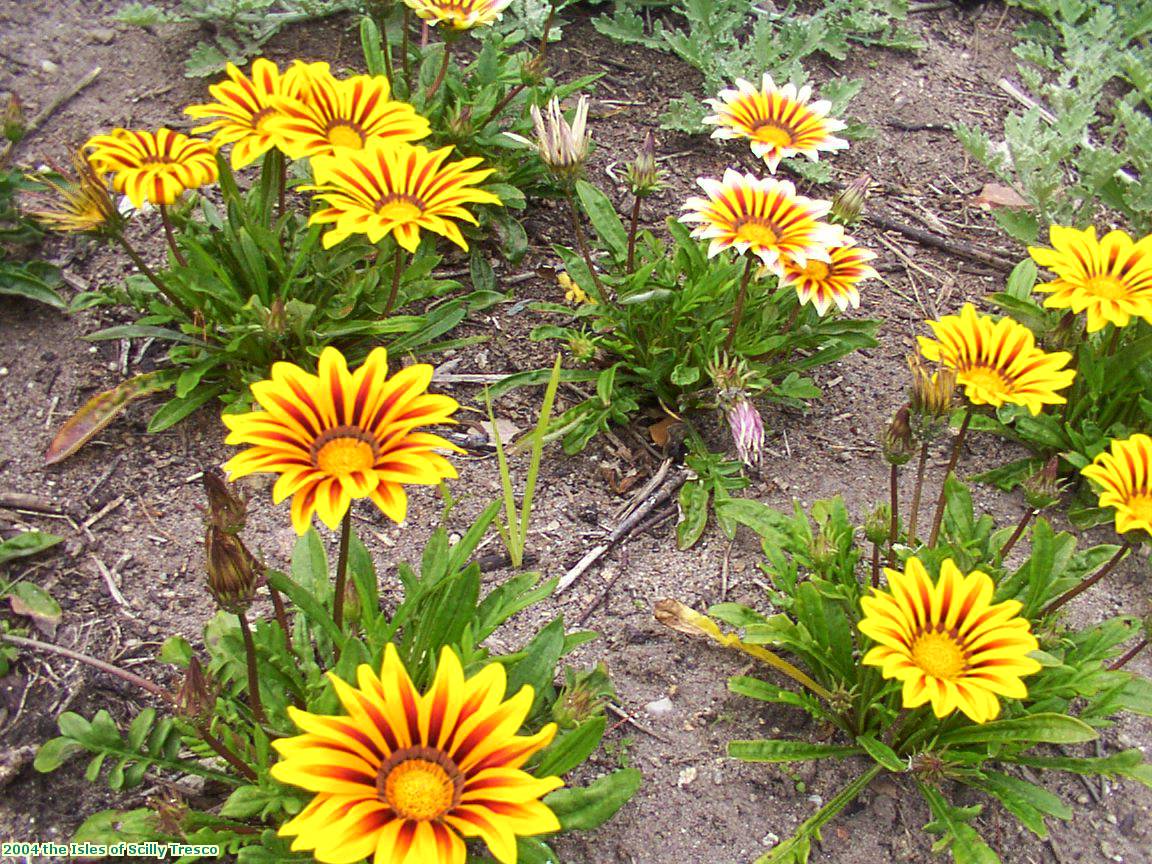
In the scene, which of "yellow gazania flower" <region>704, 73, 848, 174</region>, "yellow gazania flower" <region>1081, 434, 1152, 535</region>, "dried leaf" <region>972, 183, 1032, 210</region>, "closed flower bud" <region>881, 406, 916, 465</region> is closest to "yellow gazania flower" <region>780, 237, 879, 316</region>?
"yellow gazania flower" <region>704, 73, 848, 174</region>

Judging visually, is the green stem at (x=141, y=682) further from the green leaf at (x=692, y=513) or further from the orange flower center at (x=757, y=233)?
the orange flower center at (x=757, y=233)

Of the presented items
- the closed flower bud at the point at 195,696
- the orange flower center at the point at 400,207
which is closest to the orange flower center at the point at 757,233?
the orange flower center at the point at 400,207

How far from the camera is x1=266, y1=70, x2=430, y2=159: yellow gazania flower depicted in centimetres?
281

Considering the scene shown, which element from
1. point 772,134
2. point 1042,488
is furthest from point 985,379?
point 772,134

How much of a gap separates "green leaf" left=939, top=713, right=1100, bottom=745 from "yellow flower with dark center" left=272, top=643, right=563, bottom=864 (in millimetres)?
1218

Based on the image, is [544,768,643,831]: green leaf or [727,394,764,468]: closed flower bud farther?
[727,394,764,468]: closed flower bud

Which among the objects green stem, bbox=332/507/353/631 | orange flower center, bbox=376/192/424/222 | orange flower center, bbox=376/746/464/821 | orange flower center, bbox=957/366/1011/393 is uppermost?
orange flower center, bbox=376/192/424/222

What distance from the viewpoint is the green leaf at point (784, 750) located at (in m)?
2.53

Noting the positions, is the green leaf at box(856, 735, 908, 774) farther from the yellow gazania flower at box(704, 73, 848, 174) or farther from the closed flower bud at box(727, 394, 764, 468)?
the yellow gazania flower at box(704, 73, 848, 174)

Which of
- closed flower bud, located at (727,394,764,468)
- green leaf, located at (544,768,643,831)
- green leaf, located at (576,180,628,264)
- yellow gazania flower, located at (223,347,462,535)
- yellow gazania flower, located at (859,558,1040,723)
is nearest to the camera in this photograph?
yellow gazania flower, located at (223,347,462,535)

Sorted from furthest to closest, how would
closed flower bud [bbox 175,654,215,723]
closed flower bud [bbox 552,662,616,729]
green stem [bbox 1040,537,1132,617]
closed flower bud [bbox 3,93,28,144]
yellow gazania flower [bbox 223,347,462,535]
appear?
closed flower bud [bbox 3,93,28,144]
green stem [bbox 1040,537,1132,617]
closed flower bud [bbox 552,662,616,729]
closed flower bud [bbox 175,654,215,723]
yellow gazania flower [bbox 223,347,462,535]

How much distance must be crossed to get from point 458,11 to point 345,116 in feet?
2.05

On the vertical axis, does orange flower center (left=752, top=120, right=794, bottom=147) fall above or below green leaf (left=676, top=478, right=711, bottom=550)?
above

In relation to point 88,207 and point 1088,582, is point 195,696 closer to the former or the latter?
point 88,207
